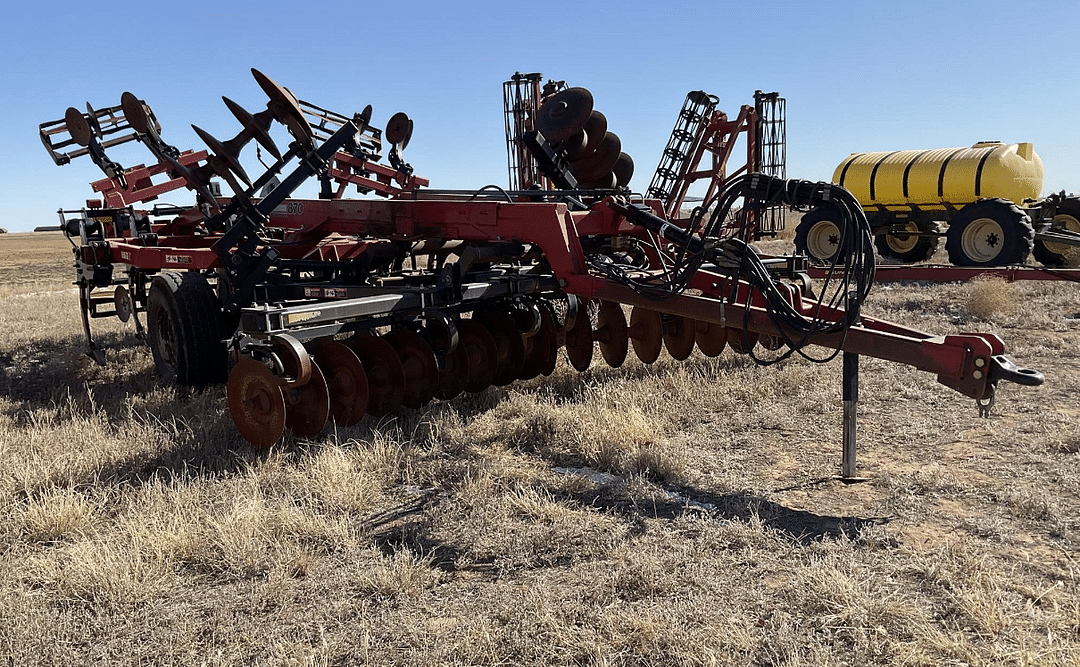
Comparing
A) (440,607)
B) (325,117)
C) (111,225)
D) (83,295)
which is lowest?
(440,607)

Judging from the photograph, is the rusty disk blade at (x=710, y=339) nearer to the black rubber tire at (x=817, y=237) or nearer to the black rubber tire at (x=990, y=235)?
the black rubber tire at (x=990, y=235)

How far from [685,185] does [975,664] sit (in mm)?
10279

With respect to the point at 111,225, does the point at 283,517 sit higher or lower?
lower

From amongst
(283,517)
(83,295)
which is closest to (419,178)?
(83,295)

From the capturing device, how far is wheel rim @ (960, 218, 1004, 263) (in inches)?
569

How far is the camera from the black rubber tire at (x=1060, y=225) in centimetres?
1497

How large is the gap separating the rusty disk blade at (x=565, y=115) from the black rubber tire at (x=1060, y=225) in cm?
1241

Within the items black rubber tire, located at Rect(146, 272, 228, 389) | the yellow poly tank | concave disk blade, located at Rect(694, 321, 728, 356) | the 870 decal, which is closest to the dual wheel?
the yellow poly tank

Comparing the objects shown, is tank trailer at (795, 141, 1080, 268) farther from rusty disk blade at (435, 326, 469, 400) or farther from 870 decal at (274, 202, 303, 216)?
870 decal at (274, 202, 303, 216)

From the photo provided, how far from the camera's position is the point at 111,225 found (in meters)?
8.54

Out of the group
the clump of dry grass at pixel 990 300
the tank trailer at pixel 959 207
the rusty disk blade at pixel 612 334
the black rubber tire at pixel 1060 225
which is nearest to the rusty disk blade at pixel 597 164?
the rusty disk blade at pixel 612 334

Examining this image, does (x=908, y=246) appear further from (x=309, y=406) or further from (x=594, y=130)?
(x=309, y=406)

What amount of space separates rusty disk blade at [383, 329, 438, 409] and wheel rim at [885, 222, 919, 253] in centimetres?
1355

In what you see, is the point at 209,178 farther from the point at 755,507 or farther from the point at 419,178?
the point at 755,507
